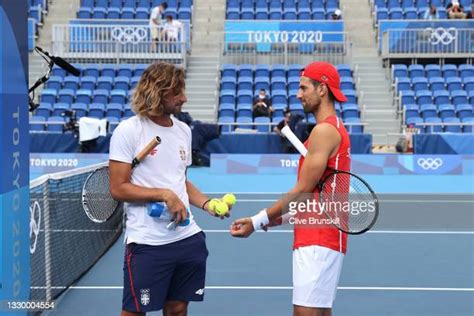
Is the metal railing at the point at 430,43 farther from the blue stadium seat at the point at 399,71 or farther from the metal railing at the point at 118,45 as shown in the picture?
the metal railing at the point at 118,45

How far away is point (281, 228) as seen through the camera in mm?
11234

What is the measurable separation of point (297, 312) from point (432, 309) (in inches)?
110

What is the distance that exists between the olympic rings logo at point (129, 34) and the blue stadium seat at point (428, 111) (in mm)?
8586

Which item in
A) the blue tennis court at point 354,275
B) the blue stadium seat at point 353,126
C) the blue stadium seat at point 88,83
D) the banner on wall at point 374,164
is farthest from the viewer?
the blue stadium seat at point 88,83

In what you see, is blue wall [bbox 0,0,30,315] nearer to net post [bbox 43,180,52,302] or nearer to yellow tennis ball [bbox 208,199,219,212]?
yellow tennis ball [bbox 208,199,219,212]

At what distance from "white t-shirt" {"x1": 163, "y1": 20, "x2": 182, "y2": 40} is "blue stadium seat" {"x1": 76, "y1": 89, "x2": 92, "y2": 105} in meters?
3.39

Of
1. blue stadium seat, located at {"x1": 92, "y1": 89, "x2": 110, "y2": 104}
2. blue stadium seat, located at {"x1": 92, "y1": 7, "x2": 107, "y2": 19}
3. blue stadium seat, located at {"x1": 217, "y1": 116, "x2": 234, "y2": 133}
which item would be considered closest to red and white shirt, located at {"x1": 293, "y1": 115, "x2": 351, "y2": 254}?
blue stadium seat, located at {"x1": 217, "y1": 116, "x2": 234, "y2": 133}

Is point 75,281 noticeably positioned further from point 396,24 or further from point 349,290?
point 396,24

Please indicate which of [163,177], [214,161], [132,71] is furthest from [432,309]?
[132,71]

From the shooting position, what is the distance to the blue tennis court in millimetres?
6980

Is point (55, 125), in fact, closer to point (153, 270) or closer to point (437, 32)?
point (437, 32)

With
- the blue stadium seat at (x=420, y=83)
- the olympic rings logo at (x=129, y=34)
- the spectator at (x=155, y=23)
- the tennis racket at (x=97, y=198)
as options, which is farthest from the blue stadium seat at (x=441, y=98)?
the tennis racket at (x=97, y=198)

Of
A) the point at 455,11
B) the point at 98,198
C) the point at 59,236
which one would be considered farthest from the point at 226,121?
the point at 98,198

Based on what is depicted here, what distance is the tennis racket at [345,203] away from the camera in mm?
4340
